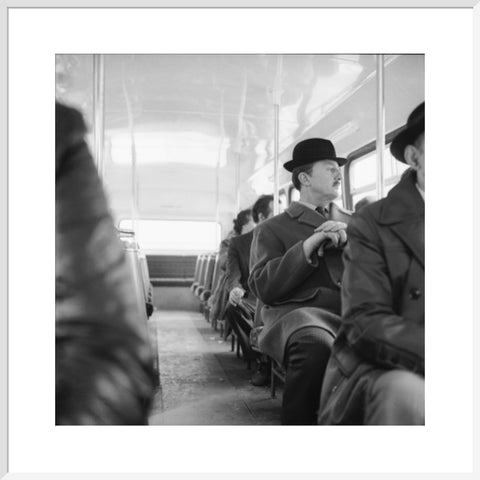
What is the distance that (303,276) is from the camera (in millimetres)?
2391

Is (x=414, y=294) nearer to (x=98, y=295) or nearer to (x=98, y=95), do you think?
(x=98, y=295)

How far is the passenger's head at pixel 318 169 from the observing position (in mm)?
2498

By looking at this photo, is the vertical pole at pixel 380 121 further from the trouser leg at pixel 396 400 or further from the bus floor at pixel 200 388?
the bus floor at pixel 200 388

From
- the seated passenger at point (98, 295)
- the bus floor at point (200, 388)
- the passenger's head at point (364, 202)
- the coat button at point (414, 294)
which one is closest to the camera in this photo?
the seated passenger at point (98, 295)

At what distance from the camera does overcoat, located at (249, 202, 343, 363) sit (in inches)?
92.9

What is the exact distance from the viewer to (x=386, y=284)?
211 centimetres

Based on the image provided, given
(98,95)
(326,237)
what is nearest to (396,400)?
(326,237)

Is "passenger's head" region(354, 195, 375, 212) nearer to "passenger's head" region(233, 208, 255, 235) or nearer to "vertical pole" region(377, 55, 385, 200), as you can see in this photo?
"vertical pole" region(377, 55, 385, 200)

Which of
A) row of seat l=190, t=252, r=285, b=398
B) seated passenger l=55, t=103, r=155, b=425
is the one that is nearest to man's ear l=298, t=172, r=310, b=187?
row of seat l=190, t=252, r=285, b=398

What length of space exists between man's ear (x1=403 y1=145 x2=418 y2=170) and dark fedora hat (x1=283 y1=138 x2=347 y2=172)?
28cm

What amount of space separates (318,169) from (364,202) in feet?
1.00

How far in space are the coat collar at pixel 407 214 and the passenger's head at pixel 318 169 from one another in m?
0.29

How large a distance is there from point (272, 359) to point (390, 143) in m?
1.13

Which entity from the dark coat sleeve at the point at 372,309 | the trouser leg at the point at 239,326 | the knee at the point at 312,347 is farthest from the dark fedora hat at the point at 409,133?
the trouser leg at the point at 239,326
